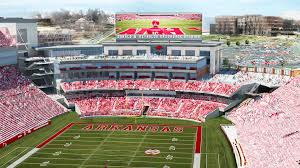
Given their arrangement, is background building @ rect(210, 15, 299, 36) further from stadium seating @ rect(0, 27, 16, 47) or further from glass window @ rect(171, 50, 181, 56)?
stadium seating @ rect(0, 27, 16, 47)

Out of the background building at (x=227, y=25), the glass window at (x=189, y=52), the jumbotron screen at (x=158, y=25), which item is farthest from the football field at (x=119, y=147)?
the background building at (x=227, y=25)

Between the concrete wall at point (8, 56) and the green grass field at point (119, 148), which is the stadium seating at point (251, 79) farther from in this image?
the concrete wall at point (8, 56)

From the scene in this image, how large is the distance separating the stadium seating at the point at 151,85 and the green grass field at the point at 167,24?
1132 centimetres

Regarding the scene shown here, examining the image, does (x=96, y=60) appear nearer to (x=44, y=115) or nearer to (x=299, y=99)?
(x=44, y=115)

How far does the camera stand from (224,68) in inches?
3214

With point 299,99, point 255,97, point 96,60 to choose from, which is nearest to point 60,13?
point 96,60

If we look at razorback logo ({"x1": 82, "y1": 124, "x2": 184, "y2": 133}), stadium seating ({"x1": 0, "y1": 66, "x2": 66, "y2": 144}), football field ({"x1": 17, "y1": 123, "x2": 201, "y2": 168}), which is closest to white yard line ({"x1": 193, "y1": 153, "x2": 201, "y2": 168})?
football field ({"x1": 17, "y1": 123, "x2": 201, "y2": 168})

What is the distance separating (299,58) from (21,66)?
88.1 m

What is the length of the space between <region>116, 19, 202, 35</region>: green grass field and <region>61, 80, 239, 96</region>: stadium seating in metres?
11.3

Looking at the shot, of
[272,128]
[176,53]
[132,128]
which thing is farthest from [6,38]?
[272,128]

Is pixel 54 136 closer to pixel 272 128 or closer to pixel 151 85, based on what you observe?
pixel 151 85

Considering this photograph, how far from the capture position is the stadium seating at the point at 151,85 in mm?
67688

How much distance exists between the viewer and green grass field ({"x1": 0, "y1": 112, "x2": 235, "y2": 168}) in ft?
147

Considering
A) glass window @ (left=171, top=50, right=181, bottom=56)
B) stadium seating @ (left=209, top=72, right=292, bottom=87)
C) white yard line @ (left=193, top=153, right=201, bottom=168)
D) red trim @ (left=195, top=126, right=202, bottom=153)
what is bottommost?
white yard line @ (left=193, top=153, right=201, bottom=168)
